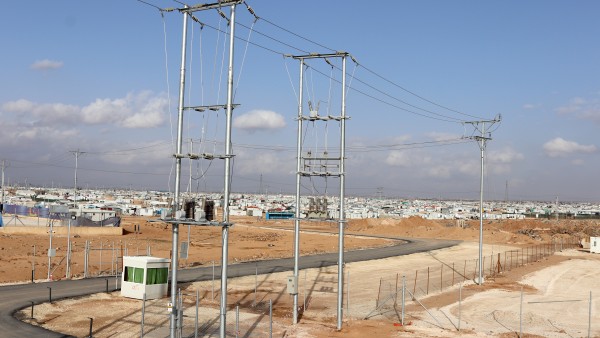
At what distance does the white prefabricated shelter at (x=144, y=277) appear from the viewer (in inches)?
1351

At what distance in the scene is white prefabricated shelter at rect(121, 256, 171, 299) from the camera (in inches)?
1351

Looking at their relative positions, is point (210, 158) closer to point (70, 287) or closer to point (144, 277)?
point (144, 277)

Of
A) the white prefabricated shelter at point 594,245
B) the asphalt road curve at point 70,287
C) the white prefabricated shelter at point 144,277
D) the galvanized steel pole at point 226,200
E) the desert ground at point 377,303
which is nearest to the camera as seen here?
the galvanized steel pole at point 226,200

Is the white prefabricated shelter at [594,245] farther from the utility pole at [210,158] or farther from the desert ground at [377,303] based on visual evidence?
the utility pole at [210,158]

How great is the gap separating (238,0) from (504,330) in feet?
68.6

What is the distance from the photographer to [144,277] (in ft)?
112

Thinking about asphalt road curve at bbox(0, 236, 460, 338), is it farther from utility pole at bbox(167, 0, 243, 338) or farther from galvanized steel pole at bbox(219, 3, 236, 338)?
galvanized steel pole at bbox(219, 3, 236, 338)

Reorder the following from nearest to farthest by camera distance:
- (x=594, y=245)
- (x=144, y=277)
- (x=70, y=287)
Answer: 1. (x=144, y=277)
2. (x=70, y=287)
3. (x=594, y=245)

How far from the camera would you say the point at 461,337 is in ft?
87.1

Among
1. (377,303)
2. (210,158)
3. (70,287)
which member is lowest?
(70,287)

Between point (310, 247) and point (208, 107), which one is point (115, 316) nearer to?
point (208, 107)

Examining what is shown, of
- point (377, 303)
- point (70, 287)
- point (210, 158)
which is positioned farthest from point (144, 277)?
point (210, 158)

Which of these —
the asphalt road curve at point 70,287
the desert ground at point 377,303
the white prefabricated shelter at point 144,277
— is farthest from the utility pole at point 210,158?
the white prefabricated shelter at point 144,277

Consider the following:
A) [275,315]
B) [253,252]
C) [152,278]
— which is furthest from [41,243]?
[275,315]
